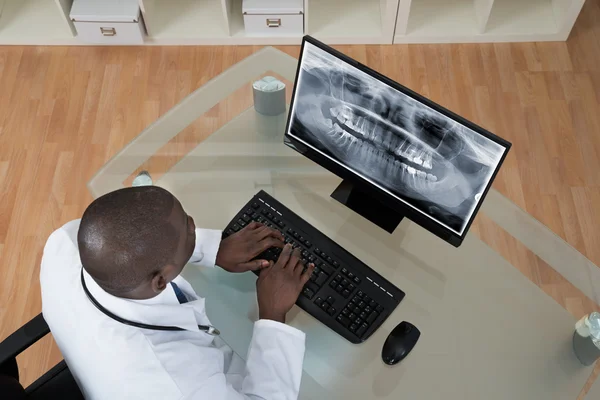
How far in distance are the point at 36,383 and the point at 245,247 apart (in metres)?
0.63

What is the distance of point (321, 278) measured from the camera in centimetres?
164

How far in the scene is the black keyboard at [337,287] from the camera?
1.59 meters

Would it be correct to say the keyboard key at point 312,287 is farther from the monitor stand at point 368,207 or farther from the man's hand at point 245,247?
the monitor stand at point 368,207

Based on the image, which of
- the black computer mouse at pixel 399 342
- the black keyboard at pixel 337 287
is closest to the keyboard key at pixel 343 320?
the black keyboard at pixel 337 287

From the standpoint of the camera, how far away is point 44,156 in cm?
278

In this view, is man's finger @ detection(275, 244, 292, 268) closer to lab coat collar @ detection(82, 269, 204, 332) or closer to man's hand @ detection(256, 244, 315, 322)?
man's hand @ detection(256, 244, 315, 322)

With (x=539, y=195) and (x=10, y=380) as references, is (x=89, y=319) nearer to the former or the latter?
(x=10, y=380)

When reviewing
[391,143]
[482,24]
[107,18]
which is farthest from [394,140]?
[107,18]

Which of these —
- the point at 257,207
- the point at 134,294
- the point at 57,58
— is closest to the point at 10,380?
the point at 134,294

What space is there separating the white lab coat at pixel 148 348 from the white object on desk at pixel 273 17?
177 cm

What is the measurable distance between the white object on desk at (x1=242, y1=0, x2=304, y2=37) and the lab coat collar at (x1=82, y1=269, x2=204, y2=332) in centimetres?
188

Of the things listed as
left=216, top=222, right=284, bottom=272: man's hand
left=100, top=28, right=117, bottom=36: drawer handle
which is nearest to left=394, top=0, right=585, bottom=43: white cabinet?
left=100, top=28, right=117, bottom=36: drawer handle

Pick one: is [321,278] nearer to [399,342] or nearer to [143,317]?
[399,342]

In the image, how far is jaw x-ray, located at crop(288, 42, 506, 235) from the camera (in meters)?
1.45
